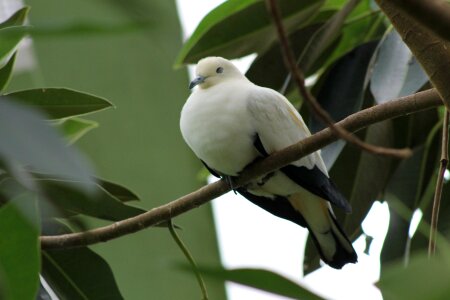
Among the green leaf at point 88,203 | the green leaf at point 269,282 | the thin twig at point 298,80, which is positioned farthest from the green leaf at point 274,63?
the green leaf at point 269,282

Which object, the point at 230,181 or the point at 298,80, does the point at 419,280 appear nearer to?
the point at 298,80

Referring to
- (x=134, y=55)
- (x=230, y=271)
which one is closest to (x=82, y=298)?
(x=230, y=271)

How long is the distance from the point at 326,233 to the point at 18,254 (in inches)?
39.2

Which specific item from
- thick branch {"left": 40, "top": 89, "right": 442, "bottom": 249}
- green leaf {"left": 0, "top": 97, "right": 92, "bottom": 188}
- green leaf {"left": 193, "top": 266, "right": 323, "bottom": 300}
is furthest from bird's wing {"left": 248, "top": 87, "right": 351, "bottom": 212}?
green leaf {"left": 0, "top": 97, "right": 92, "bottom": 188}

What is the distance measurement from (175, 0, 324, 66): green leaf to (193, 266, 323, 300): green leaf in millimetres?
1310

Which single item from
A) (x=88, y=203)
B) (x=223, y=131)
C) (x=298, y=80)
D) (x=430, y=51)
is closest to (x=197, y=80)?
(x=223, y=131)

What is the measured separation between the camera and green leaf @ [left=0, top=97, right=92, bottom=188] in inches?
17.2

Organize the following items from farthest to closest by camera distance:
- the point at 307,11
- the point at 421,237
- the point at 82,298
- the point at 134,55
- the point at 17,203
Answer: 1. the point at 134,55
2. the point at 307,11
3. the point at 421,237
4. the point at 82,298
5. the point at 17,203

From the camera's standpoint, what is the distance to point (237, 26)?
189 cm

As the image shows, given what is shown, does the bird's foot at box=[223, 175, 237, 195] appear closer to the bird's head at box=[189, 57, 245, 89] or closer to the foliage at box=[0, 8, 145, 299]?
the foliage at box=[0, 8, 145, 299]

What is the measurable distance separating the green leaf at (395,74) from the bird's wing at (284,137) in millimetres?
176

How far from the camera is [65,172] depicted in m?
0.44

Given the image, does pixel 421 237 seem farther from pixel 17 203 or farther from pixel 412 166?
pixel 17 203

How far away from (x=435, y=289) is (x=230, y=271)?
12cm
